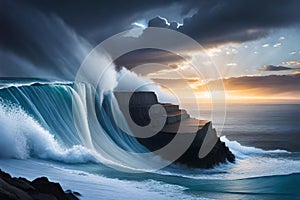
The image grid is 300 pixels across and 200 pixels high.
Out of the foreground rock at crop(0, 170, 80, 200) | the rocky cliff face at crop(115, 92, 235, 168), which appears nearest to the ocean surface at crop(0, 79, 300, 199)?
the rocky cliff face at crop(115, 92, 235, 168)

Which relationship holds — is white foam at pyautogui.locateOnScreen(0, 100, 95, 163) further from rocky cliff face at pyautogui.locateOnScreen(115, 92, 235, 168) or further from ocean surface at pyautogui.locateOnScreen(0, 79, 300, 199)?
rocky cliff face at pyautogui.locateOnScreen(115, 92, 235, 168)

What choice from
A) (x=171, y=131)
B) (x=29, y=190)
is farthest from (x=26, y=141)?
(x=171, y=131)

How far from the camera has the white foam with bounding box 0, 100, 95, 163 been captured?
9.02 meters

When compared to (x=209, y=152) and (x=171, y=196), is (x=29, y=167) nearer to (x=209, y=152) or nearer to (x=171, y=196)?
(x=171, y=196)

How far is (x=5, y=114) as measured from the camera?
396 inches

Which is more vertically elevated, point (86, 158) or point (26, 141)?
point (26, 141)

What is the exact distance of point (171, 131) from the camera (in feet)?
60.2

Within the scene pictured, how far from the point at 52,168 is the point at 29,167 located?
2.23 feet

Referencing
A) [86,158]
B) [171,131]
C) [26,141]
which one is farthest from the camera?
[171,131]

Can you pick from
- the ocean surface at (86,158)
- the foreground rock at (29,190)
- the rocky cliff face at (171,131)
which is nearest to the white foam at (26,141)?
the ocean surface at (86,158)

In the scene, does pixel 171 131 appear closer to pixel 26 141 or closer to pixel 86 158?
pixel 86 158

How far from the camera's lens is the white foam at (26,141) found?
902 centimetres

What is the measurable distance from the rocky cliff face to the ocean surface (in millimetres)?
689

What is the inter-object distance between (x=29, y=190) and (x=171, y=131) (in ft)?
43.1
